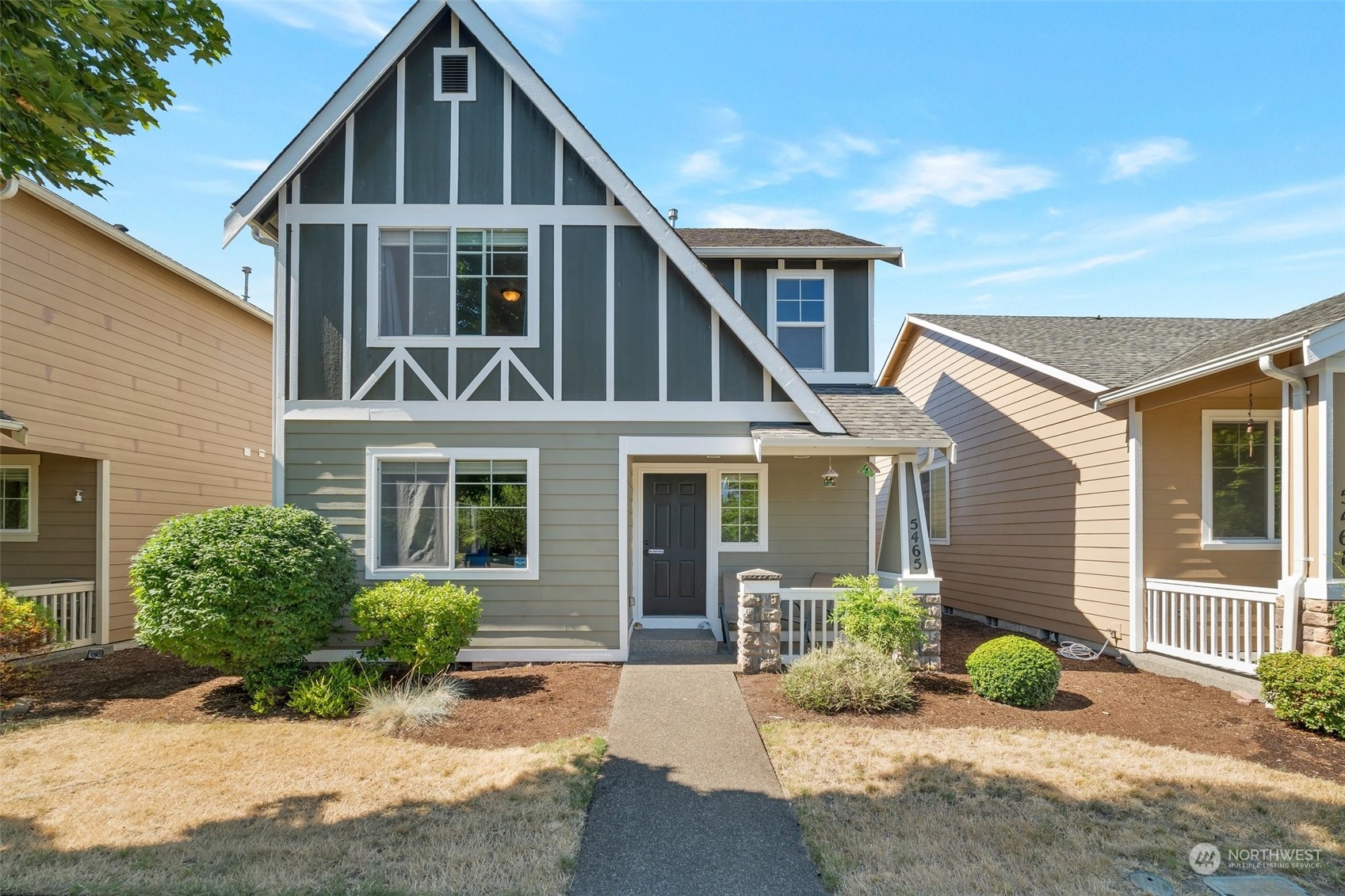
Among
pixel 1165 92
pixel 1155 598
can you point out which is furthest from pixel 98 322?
pixel 1165 92

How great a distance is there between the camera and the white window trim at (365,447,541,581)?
891 centimetres

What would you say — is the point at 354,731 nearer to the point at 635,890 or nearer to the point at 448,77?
the point at 635,890

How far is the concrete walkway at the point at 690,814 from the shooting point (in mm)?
4059

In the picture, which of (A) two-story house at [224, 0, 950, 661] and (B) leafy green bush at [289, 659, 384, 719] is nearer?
(B) leafy green bush at [289, 659, 384, 719]

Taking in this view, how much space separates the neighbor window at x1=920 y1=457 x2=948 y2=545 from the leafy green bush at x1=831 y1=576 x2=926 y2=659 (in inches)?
263

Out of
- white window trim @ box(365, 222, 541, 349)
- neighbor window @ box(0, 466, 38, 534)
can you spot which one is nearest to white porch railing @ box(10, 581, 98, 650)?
neighbor window @ box(0, 466, 38, 534)

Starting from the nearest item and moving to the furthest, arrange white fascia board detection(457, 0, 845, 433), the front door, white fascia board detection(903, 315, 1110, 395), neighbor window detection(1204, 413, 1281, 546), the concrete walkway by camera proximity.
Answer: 1. the concrete walkway
2. white fascia board detection(457, 0, 845, 433)
3. neighbor window detection(1204, 413, 1281, 546)
4. white fascia board detection(903, 315, 1110, 395)
5. the front door

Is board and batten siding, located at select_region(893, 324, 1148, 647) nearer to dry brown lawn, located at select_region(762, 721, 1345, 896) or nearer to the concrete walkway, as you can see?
dry brown lawn, located at select_region(762, 721, 1345, 896)

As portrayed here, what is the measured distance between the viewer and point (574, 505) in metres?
9.02

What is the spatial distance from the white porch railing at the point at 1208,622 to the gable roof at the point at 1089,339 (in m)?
2.59

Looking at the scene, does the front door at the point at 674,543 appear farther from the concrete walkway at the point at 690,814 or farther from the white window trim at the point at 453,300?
the concrete walkway at the point at 690,814

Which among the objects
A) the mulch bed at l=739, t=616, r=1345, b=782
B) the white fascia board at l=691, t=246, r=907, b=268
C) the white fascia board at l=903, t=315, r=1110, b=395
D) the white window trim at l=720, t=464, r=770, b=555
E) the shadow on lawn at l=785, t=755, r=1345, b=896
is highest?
the white fascia board at l=691, t=246, r=907, b=268

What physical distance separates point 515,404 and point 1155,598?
810 cm

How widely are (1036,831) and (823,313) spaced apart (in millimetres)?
8121
